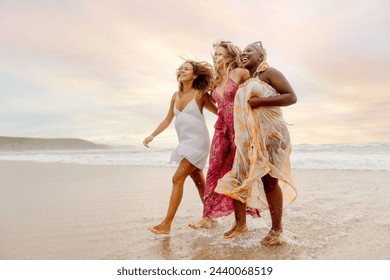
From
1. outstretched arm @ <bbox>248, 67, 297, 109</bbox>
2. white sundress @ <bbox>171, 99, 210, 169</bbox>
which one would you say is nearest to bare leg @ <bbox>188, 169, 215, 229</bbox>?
white sundress @ <bbox>171, 99, 210, 169</bbox>

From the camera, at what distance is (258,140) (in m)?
3.74

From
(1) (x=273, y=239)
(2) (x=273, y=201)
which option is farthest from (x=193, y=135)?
(1) (x=273, y=239)

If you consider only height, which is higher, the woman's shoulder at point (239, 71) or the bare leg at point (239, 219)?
the woman's shoulder at point (239, 71)

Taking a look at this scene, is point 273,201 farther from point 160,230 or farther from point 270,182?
point 160,230

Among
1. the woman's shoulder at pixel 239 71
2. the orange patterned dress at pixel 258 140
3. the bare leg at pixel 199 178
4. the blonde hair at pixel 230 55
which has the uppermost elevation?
the blonde hair at pixel 230 55

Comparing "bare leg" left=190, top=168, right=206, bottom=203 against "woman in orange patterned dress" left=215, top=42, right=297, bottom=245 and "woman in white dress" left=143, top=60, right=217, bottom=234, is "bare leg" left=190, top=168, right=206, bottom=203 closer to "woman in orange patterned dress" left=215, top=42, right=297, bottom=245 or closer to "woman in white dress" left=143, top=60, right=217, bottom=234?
"woman in white dress" left=143, top=60, right=217, bottom=234

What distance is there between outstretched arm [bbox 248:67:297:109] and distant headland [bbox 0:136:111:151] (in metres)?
38.4

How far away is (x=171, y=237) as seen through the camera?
13.7ft

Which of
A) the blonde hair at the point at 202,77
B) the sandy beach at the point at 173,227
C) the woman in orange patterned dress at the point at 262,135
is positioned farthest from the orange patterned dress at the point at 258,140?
the blonde hair at the point at 202,77

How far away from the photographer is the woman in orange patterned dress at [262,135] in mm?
3672

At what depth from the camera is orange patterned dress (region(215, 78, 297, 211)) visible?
146 inches

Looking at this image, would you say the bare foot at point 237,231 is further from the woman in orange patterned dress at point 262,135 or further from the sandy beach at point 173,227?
the woman in orange patterned dress at point 262,135

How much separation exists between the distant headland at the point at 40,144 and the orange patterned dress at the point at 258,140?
38.2 m

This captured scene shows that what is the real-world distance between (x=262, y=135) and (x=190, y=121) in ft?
3.25
